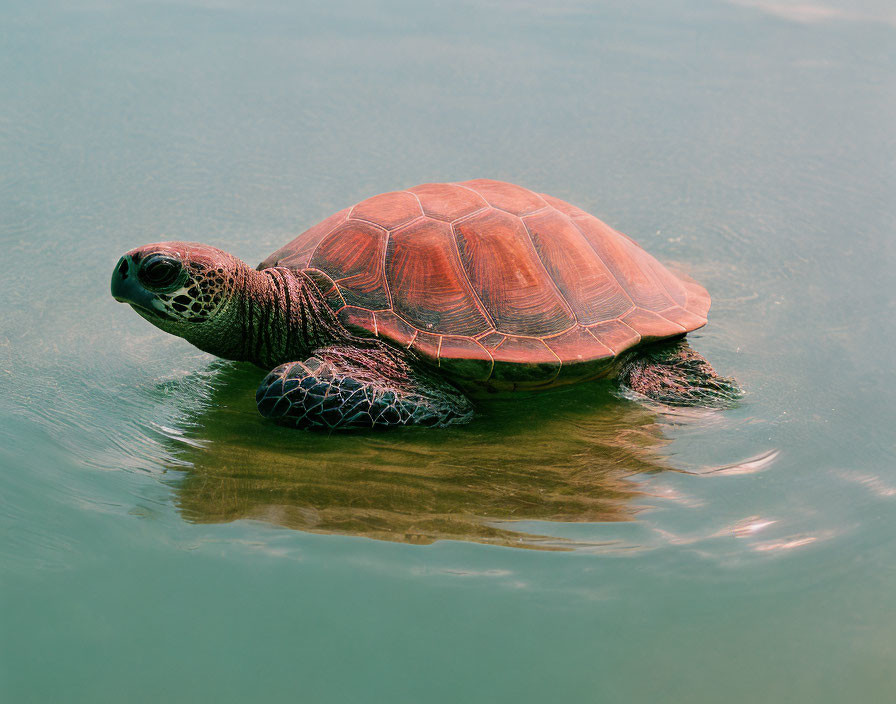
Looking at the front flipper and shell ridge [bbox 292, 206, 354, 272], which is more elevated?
shell ridge [bbox 292, 206, 354, 272]

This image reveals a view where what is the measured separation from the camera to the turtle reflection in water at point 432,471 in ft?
9.80

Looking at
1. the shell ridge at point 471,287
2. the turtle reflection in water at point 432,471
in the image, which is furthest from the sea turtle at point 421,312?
the turtle reflection in water at point 432,471

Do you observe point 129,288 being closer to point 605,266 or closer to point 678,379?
point 605,266

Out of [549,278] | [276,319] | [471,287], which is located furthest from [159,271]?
[549,278]

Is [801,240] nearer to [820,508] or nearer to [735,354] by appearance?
[735,354]

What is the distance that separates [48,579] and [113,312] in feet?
9.49

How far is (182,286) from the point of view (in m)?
4.13

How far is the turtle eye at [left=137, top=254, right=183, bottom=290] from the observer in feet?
13.2

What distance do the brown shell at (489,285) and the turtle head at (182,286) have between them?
45 centimetres

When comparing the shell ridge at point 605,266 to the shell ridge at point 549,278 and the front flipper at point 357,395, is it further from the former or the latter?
the front flipper at point 357,395

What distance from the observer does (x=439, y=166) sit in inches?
276

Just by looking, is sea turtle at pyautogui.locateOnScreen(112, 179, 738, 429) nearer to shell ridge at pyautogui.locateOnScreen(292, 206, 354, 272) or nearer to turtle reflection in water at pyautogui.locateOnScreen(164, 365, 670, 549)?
shell ridge at pyautogui.locateOnScreen(292, 206, 354, 272)

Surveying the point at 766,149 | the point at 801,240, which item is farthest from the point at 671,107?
the point at 801,240

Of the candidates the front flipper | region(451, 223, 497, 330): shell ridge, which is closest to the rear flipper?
region(451, 223, 497, 330): shell ridge
